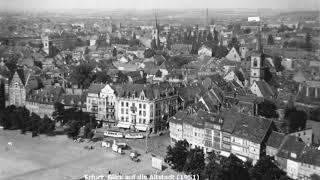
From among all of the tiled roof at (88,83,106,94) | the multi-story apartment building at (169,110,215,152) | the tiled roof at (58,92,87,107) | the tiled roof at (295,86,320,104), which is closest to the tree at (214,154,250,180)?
the multi-story apartment building at (169,110,215,152)

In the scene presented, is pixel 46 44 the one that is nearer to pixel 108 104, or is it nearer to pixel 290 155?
pixel 108 104

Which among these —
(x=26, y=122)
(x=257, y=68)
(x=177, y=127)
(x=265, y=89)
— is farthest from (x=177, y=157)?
(x=257, y=68)

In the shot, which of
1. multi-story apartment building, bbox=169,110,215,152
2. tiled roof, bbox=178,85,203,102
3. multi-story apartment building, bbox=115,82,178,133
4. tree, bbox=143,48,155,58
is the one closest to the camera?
multi-story apartment building, bbox=169,110,215,152

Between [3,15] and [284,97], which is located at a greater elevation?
[3,15]

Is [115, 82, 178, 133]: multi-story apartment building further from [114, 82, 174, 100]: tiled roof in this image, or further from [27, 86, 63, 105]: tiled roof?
[27, 86, 63, 105]: tiled roof

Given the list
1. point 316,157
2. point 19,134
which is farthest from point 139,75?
point 316,157

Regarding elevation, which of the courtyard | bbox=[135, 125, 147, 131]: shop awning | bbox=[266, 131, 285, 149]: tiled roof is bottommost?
the courtyard

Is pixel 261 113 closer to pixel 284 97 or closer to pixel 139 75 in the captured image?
pixel 284 97
